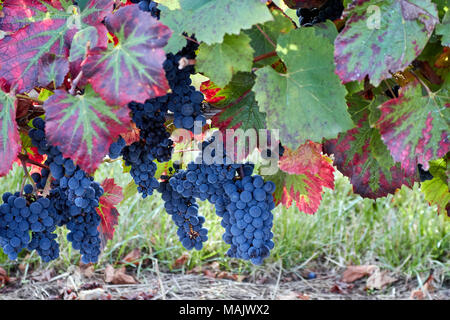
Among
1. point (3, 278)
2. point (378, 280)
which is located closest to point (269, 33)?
point (378, 280)

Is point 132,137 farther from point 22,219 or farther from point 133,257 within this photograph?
point 133,257

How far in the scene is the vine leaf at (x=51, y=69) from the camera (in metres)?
0.68

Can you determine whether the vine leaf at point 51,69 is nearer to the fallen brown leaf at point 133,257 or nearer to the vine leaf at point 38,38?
the vine leaf at point 38,38

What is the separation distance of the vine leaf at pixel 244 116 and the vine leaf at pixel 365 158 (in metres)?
0.12

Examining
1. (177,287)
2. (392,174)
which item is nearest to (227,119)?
(392,174)

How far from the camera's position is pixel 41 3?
0.74 metres

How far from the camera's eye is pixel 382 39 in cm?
62

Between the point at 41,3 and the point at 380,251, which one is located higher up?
the point at 41,3

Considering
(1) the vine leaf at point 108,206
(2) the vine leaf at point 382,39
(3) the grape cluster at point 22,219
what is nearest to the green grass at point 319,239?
(1) the vine leaf at point 108,206
